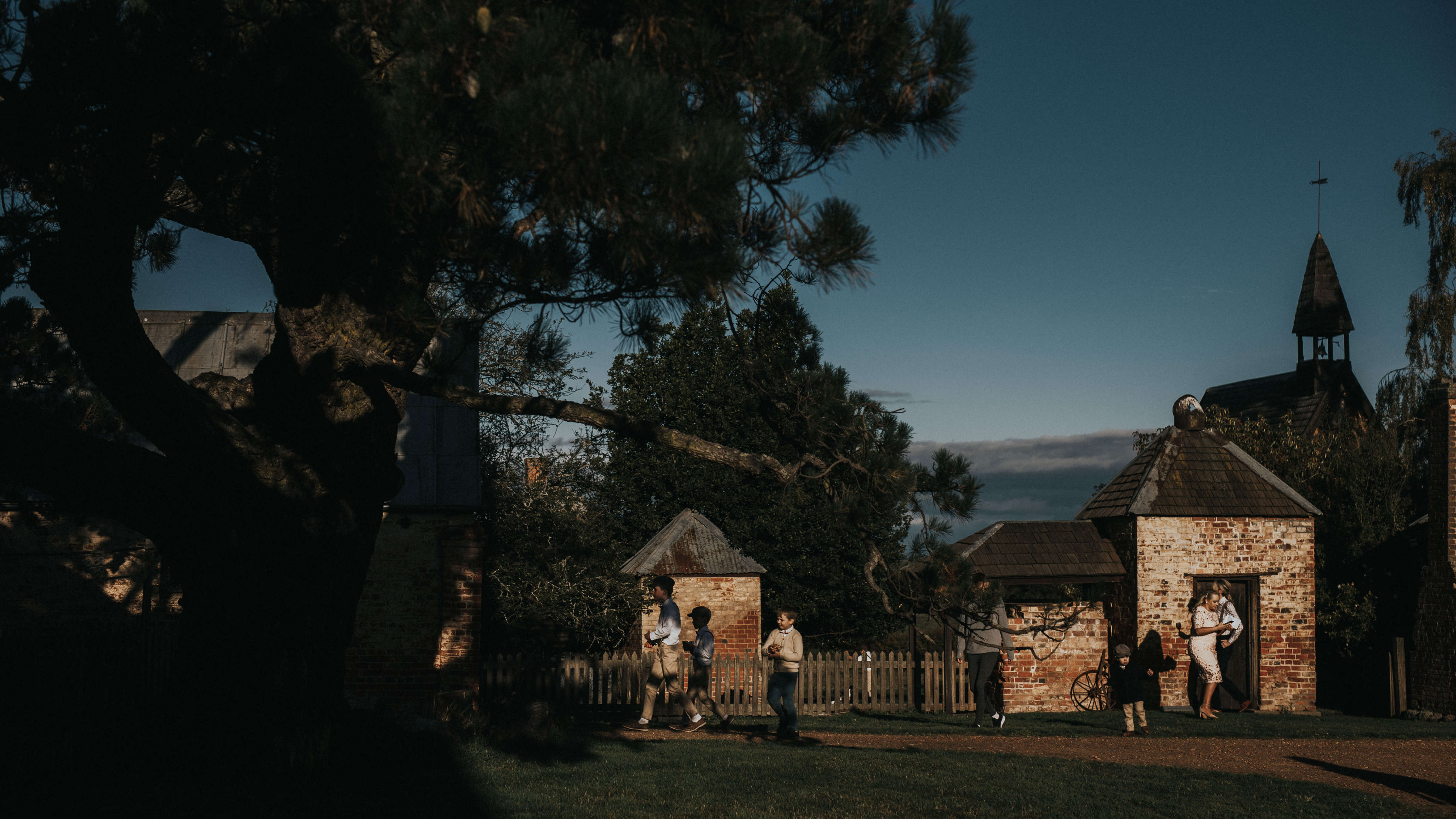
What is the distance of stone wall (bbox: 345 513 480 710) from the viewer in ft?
44.5

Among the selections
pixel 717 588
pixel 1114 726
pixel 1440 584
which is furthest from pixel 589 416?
pixel 1440 584

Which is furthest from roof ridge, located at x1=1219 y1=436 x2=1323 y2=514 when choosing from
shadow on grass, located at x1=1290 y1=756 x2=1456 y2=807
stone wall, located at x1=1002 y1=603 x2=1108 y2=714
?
shadow on grass, located at x1=1290 y1=756 x2=1456 y2=807

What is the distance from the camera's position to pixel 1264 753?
1071 cm

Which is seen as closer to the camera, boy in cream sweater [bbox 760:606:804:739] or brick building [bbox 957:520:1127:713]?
boy in cream sweater [bbox 760:606:804:739]

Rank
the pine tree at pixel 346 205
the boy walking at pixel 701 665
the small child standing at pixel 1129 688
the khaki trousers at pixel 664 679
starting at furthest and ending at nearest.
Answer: the boy walking at pixel 701 665
the small child standing at pixel 1129 688
the khaki trousers at pixel 664 679
the pine tree at pixel 346 205

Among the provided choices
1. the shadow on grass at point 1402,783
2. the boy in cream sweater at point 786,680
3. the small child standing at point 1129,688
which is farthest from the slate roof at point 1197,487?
the boy in cream sweater at point 786,680

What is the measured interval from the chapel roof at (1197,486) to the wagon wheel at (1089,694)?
2.53 m

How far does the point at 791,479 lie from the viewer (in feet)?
20.5

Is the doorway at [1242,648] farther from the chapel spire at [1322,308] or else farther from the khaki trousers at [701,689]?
the chapel spire at [1322,308]

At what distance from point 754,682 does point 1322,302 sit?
2507 centimetres

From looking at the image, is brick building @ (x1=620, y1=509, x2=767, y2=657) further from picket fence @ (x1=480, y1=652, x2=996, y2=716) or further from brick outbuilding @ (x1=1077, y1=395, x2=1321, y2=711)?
brick outbuilding @ (x1=1077, y1=395, x2=1321, y2=711)

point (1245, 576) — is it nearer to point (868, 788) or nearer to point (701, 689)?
point (701, 689)

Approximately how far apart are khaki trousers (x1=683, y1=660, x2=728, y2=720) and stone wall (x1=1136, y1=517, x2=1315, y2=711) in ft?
22.0

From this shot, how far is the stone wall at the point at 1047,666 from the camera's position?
15.3 meters
